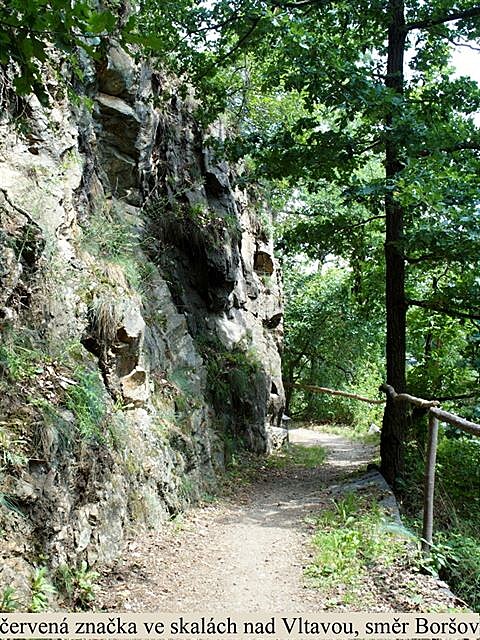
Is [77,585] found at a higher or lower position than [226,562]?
higher

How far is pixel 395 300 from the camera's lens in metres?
8.02

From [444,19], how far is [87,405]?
694 cm

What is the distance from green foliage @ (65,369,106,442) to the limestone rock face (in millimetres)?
17

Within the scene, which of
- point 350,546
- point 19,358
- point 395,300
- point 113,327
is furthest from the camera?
point 395,300

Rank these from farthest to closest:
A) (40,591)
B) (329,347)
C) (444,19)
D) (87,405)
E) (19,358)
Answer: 1. (329,347)
2. (444,19)
3. (87,405)
4. (19,358)
5. (40,591)

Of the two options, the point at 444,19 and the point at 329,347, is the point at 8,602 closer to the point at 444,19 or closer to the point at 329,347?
the point at 444,19

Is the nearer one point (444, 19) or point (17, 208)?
point (17, 208)

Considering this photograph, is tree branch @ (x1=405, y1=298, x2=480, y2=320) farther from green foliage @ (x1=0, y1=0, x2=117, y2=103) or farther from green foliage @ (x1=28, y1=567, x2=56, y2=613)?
green foliage @ (x1=0, y1=0, x2=117, y2=103)

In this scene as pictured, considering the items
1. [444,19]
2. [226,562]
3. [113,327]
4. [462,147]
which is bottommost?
[226,562]

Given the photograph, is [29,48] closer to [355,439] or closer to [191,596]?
[191,596]

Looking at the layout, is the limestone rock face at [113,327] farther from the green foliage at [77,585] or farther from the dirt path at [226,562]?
the dirt path at [226,562]

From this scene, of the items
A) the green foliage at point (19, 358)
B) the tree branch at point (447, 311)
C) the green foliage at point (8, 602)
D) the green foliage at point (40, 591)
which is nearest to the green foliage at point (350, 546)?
the green foliage at point (40, 591)

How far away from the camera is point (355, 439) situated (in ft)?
51.1

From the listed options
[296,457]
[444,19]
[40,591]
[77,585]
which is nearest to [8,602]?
[40,591]
